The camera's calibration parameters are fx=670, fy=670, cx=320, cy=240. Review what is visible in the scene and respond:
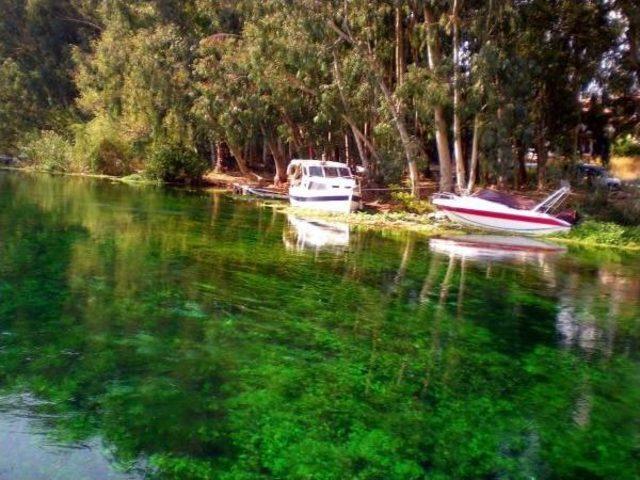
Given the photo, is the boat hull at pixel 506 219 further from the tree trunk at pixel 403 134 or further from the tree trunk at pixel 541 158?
the tree trunk at pixel 541 158

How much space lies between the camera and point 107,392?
696 centimetres

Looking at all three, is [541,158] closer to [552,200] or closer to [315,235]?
[552,200]

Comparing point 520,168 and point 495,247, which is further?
point 520,168

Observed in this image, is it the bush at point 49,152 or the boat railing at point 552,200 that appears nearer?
the boat railing at point 552,200

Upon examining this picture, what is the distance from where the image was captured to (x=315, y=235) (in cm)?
→ 2031

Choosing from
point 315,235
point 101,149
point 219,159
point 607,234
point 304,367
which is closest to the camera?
point 304,367

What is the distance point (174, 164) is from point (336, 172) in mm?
12696

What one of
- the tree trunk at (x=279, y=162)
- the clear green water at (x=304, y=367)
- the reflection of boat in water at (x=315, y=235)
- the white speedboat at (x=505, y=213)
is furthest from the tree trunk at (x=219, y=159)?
the clear green water at (x=304, y=367)

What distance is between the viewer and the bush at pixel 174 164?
37.4m

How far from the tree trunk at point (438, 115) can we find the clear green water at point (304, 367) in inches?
436

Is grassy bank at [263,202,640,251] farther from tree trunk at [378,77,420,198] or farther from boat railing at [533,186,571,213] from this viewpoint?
tree trunk at [378,77,420,198]

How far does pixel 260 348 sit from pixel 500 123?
18.0 meters

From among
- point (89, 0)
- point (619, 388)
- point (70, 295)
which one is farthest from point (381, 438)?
point (89, 0)

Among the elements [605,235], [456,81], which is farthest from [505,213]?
[456,81]
